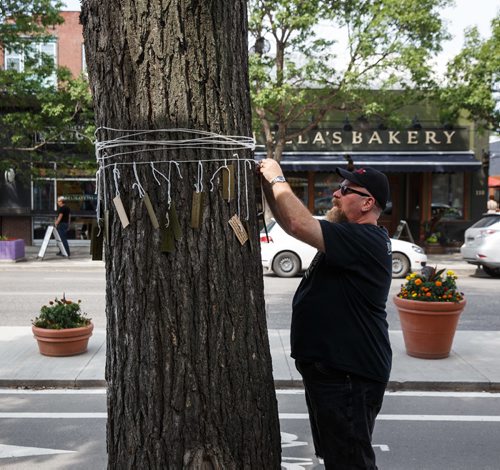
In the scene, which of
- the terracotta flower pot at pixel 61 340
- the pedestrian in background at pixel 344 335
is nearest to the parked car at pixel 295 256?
the terracotta flower pot at pixel 61 340

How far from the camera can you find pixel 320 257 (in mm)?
2779

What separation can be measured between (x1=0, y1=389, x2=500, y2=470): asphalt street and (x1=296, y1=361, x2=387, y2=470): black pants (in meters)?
1.54

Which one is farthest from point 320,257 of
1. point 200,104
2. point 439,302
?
point 439,302

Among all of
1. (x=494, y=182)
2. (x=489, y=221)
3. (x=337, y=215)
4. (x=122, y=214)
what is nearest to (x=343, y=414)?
(x=337, y=215)

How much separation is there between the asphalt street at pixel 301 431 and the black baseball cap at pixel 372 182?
2.25 m

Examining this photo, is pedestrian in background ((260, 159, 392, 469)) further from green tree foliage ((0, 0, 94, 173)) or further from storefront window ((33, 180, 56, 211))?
storefront window ((33, 180, 56, 211))

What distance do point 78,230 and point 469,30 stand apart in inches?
602

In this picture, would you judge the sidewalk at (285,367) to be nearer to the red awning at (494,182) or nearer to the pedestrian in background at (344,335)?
the pedestrian in background at (344,335)

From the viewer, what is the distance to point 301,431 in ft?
16.0

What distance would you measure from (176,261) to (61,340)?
192 inches

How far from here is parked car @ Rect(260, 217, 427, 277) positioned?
14086mm

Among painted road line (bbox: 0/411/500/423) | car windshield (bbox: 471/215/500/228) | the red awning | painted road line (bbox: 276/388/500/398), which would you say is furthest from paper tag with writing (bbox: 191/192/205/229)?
the red awning

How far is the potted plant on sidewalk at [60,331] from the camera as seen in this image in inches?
264

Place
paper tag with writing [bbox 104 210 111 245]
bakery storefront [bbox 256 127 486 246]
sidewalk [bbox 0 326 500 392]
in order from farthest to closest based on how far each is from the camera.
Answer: bakery storefront [bbox 256 127 486 246]
sidewalk [bbox 0 326 500 392]
paper tag with writing [bbox 104 210 111 245]
